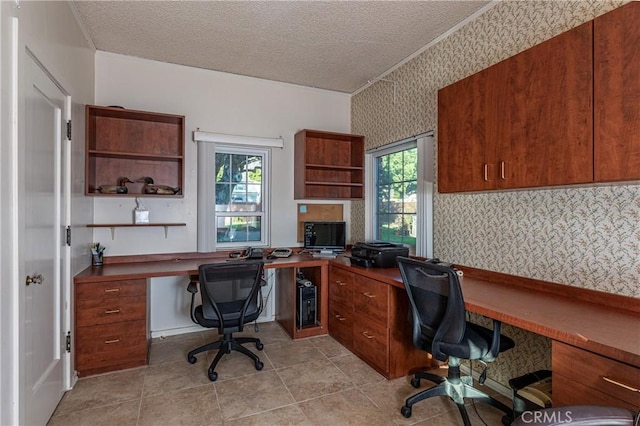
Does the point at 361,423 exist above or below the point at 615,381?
below

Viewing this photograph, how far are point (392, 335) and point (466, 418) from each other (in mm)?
709

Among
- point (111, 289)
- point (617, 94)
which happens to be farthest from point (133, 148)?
point (617, 94)

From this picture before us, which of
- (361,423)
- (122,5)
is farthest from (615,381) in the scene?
(122,5)

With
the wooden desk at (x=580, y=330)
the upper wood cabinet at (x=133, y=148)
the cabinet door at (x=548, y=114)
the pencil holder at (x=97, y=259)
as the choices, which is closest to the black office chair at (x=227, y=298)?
the pencil holder at (x=97, y=259)

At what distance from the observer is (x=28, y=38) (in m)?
1.64

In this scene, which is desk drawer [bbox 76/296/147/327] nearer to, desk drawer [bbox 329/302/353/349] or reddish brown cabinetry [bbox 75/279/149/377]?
reddish brown cabinetry [bbox 75/279/149/377]

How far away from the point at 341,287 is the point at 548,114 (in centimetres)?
211

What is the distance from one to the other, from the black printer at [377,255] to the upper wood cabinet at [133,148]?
1832mm

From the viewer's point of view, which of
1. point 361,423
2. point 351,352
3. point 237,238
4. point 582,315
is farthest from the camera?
point 237,238

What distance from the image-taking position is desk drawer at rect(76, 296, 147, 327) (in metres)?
2.46

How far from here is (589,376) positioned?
1.30 meters

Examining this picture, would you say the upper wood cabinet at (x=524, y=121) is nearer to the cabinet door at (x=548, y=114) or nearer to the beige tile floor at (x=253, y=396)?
the cabinet door at (x=548, y=114)

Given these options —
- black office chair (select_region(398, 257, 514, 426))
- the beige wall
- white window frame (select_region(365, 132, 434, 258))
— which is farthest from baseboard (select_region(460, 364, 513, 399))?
white window frame (select_region(365, 132, 434, 258))

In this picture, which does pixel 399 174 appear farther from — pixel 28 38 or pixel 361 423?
pixel 28 38
